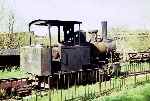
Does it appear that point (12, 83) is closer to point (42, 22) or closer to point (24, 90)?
point (24, 90)

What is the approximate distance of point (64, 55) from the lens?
15.4 meters

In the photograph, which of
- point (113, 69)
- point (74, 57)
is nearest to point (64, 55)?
point (74, 57)

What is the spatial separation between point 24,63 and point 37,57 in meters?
1.52

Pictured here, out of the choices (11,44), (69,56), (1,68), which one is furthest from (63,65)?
(11,44)

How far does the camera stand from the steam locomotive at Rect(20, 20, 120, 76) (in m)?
14.9

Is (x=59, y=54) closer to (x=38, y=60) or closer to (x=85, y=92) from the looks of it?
(x=38, y=60)

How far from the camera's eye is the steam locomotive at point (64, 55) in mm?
14883

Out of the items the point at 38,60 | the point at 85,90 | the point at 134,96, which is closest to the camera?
the point at 134,96

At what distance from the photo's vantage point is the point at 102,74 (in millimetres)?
16500

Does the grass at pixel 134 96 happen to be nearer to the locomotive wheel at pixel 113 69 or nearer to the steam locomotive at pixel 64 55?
the steam locomotive at pixel 64 55

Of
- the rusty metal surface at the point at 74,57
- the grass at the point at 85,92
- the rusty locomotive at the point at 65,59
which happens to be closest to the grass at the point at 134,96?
the grass at the point at 85,92

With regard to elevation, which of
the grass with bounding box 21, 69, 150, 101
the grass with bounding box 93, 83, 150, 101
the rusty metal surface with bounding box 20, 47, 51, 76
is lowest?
the grass with bounding box 21, 69, 150, 101

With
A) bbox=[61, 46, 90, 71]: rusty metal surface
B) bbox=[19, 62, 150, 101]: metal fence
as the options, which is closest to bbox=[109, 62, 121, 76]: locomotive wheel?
bbox=[19, 62, 150, 101]: metal fence

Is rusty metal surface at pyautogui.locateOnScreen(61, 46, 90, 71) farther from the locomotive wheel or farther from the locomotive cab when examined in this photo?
the locomotive wheel
